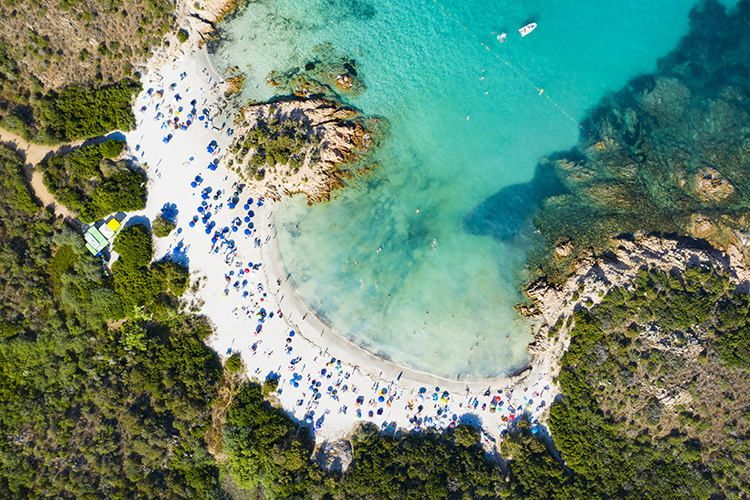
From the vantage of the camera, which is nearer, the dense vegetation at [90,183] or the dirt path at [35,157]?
the dense vegetation at [90,183]

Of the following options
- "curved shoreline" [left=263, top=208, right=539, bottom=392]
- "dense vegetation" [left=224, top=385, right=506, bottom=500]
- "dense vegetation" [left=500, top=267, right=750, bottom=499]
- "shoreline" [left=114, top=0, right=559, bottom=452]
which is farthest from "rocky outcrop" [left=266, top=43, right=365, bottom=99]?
"dense vegetation" [left=500, top=267, right=750, bottom=499]

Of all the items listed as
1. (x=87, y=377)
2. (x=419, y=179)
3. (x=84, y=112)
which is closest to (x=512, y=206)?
(x=419, y=179)

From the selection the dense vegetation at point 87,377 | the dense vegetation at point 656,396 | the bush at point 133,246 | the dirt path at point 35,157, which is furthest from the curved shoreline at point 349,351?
the dirt path at point 35,157

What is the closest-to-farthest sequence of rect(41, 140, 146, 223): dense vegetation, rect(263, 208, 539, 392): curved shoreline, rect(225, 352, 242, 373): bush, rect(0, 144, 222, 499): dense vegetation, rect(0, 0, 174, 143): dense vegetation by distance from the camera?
rect(0, 0, 174, 143): dense vegetation
rect(0, 144, 222, 499): dense vegetation
rect(41, 140, 146, 223): dense vegetation
rect(225, 352, 242, 373): bush
rect(263, 208, 539, 392): curved shoreline

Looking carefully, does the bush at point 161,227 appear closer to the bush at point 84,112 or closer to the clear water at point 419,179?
the bush at point 84,112

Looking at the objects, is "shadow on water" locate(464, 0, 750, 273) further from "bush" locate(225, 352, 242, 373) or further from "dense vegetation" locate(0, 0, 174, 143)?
"dense vegetation" locate(0, 0, 174, 143)

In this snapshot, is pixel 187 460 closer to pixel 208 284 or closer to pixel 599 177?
pixel 208 284
